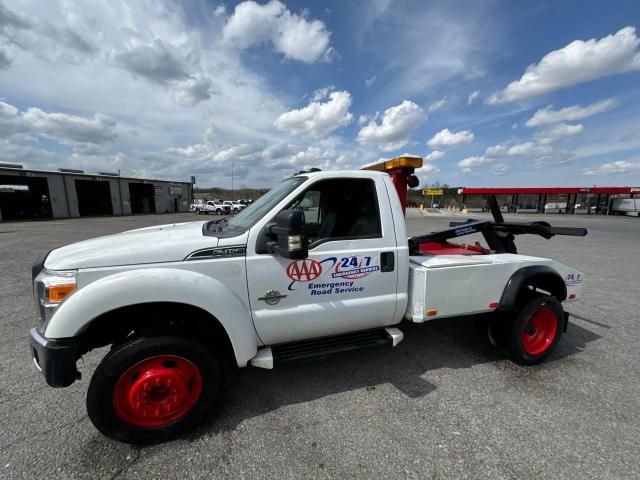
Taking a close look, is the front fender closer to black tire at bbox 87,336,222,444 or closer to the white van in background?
black tire at bbox 87,336,222,444

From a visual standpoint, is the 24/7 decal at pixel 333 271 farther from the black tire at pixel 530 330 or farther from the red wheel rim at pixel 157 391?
the black tire at pixel 530 330

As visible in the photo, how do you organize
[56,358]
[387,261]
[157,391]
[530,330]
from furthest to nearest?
1. [530,330]
2. [387,261]
3. [157,391]
4. [56,358]

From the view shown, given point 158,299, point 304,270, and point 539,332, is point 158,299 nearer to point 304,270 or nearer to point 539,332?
point 304,270

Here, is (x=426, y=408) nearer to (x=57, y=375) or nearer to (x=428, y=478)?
(x=428, y=478)

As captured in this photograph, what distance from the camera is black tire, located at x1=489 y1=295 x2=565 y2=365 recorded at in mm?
2994

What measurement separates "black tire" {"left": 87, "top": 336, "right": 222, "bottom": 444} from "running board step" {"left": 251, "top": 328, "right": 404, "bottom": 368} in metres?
0.37

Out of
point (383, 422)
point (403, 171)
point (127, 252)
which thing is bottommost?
point (383, 422)

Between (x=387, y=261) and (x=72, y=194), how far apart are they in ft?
132

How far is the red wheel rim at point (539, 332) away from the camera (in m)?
3.15

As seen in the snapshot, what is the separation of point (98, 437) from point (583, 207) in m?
72.6

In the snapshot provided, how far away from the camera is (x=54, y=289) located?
1956 millimetres

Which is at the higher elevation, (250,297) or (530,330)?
(250,297)

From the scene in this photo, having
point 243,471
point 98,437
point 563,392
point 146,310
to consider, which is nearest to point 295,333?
point 243,471

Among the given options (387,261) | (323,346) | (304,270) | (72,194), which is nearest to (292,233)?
(304,270)
